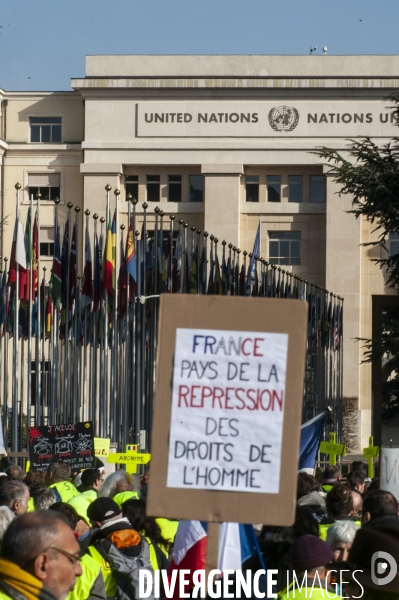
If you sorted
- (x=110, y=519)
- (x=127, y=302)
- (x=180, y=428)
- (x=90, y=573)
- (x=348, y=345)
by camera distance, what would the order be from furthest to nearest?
(x=348, y=345) < (x=127, y=302) < (x=110, y=519) < (x=90, y=573) < (x=180, y=428)

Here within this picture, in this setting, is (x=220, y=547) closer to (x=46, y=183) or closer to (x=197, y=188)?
(x=197, y=188)

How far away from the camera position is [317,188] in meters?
62.9

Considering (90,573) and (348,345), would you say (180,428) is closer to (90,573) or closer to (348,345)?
(90,573)

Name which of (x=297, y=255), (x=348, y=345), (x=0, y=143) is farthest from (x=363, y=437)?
(x=0, y=143)

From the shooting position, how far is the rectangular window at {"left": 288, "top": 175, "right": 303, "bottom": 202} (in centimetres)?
6281

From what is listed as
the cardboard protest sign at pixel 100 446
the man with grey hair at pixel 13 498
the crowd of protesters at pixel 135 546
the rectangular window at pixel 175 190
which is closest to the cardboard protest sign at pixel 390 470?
the crowd of protesters at pixel 135 546

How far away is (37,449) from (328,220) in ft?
144

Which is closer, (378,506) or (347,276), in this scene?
(378,506)

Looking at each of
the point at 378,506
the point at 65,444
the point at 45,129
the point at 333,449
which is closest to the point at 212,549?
the point at 378,506

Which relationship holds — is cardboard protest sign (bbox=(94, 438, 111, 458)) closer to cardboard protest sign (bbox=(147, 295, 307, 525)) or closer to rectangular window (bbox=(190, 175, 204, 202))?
cardboard protest sign (bbox=(147, 295, 307, 525))

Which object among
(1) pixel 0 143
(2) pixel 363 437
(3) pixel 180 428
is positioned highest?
(1) pixel 0 143

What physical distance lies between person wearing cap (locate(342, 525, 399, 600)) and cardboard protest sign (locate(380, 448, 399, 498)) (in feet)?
16.3

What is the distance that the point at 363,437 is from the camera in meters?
59.9

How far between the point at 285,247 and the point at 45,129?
13.8 metres
